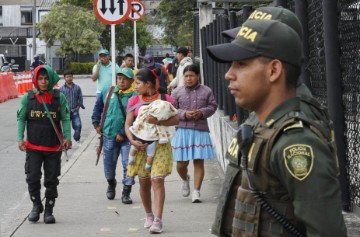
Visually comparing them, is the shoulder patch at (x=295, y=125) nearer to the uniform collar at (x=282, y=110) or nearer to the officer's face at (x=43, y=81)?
the uniform collar at (x=282, y=110)

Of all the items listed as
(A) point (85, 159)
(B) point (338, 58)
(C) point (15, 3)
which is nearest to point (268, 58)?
(B) point (338, 58)

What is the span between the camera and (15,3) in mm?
92500

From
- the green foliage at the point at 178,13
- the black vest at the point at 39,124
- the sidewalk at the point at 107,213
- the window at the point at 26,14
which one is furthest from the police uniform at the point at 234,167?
the window at the point at 26,14

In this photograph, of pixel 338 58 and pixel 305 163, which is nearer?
pixel 305 163

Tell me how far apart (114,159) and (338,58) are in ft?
16.7

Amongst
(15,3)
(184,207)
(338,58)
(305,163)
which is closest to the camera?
(305,163)

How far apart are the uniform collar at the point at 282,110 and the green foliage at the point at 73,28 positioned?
68.3 m

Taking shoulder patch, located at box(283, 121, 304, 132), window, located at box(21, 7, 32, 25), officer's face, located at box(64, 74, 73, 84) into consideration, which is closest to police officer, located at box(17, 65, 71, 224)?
shoulder patch, located at box(283, 121, 304, 132)

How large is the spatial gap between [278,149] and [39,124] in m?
6.69

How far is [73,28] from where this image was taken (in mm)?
71875

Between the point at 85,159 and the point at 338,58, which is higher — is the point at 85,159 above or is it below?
below

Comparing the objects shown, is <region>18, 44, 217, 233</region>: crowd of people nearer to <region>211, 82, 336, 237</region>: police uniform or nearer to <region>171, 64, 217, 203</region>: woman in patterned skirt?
<region>171, 64, 217, 203</region>: woman in patterned skirt

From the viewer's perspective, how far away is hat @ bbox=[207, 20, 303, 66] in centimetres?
294

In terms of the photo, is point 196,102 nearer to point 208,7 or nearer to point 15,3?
point 208,7
